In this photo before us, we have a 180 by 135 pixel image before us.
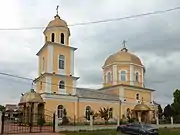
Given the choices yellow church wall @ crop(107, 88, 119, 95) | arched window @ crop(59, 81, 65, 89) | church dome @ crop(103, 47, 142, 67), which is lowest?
yellow church wall @ crop(107, 88, 119, 95)

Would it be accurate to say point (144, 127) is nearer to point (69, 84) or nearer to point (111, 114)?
point (69, 84)

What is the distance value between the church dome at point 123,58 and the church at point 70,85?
179mm

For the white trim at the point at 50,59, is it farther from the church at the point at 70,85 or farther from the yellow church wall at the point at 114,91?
the yellow church wall at the point at 114,91

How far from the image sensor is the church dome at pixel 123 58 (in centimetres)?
5281

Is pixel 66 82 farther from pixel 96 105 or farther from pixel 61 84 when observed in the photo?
pixel 96 105

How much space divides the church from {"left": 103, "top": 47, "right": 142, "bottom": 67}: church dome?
179 mm

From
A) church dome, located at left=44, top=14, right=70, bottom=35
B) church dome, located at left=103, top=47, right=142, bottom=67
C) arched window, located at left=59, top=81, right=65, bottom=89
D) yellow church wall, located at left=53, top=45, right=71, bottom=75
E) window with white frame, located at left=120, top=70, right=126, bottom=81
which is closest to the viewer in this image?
arched window, located at left=59, top=81, right=65, bottom=89

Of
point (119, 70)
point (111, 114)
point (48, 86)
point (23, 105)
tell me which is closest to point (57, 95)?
point (48, 86)

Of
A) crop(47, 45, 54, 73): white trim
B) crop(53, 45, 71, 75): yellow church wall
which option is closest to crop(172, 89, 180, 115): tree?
crop(53, 45, 71, 75): yellow church wall

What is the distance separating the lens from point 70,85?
42.4 meters

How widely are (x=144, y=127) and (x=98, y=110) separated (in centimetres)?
1989

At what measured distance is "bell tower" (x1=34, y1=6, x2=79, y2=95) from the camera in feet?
134

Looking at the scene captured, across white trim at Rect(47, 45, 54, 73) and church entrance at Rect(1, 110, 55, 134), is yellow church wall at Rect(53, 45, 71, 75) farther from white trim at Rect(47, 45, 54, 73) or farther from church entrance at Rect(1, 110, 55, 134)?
church entrance at Rect(1, 110, 55, 134)

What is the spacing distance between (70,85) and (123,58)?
14183 mm
